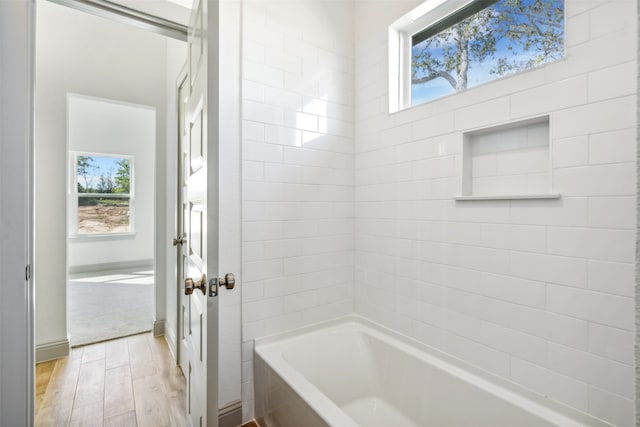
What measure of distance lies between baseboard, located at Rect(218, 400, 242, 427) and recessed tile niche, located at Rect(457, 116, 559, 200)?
1.52 m

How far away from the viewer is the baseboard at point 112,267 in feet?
17.7

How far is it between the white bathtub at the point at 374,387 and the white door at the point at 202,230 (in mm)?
364

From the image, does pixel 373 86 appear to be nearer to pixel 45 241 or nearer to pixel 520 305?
pixel 520 305

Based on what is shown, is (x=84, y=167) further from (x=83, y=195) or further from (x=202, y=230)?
(x=202, y=230)

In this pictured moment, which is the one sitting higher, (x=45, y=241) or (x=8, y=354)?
(x=45, y=241)

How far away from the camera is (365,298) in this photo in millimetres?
2020

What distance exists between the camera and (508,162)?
134 centimetres

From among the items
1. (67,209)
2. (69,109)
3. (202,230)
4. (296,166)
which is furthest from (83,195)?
(202,230)

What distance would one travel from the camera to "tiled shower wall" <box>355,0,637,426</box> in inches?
40.4

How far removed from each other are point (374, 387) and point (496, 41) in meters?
1.88

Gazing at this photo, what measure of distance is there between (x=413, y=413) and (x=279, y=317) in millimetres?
838

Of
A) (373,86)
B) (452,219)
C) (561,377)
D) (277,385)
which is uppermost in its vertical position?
(373,86)

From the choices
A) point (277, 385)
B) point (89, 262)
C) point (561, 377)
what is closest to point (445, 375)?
point (561, 377)

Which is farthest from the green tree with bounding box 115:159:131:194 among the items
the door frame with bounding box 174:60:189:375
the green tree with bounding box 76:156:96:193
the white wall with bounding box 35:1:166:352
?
the door frame with bounding box 174:60:189:375
